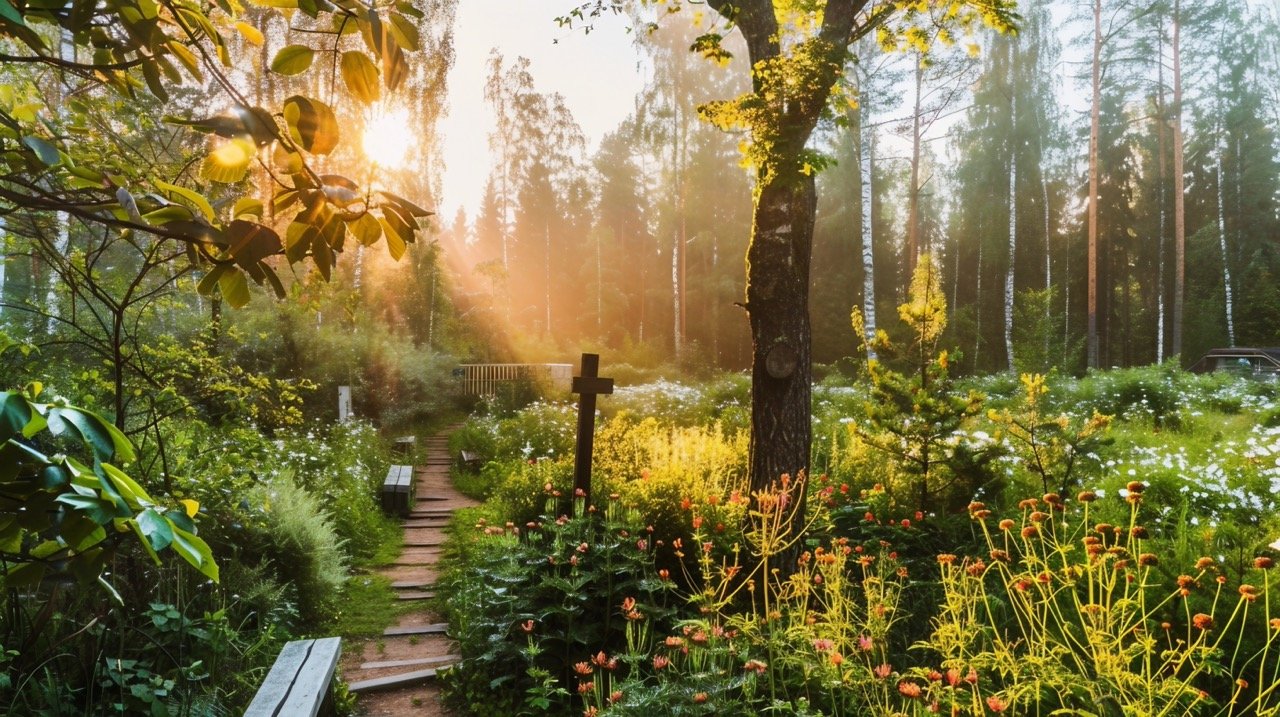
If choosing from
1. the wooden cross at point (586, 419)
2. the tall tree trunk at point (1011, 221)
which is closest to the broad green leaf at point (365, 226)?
the wooden cross at point (586, 419)

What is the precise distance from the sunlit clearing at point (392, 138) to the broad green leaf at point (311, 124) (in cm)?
996

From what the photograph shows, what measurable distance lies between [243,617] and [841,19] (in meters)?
5.08

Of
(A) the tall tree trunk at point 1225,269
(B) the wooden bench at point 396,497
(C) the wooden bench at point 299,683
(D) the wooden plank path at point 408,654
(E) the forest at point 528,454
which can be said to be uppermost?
(A) the tall tree trunk at point 1225,269

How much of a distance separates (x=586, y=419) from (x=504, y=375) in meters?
13.5

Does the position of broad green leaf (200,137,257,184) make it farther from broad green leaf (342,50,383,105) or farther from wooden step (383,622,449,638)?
wooden step (383,622,449,638)

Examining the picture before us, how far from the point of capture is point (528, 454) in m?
7.96

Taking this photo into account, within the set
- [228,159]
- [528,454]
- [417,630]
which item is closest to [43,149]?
[228,159]

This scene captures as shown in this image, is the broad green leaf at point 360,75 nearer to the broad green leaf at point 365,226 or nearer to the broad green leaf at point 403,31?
the broad green leaf at point 403,31

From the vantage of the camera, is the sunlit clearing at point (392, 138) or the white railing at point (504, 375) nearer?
the sunlit clearing at point (392, 138)

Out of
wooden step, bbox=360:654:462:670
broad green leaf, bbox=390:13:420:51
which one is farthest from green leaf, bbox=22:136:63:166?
wooden step, bbox=360:654:462:670

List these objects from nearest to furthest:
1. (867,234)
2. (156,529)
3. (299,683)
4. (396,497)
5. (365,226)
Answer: (156,529)
(365,226)
(299,683)
(396,497)
(867,234)

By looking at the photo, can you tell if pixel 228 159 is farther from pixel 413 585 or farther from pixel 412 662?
pixel 413 585

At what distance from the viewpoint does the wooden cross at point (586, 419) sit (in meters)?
4.80

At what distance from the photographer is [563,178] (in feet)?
80.4
